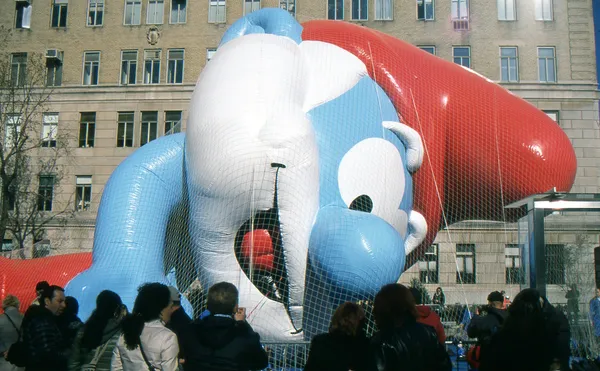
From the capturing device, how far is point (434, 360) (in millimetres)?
3131

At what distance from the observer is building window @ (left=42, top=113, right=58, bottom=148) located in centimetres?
2559

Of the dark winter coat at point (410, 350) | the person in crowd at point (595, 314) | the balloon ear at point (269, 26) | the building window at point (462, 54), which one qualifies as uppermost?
the building window at point (462, 54)

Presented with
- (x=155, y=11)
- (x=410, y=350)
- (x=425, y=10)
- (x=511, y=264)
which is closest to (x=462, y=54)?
(x=425, y=10)

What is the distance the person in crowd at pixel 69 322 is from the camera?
14.4 feet

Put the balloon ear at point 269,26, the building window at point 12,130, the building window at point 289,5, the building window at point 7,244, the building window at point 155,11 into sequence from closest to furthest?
1. the balloon ear at point 269,26
2. the building window at point 12,130
3. the building window at point 7,244
4. the building window at point 289,5
5. the building window at point 155,11

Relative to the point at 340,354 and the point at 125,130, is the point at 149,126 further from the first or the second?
the point at 340,354

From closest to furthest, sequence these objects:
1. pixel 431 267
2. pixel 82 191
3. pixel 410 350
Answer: pixel 410 350
pixel 431 267
pixel 82 191

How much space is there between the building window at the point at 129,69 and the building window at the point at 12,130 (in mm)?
4079

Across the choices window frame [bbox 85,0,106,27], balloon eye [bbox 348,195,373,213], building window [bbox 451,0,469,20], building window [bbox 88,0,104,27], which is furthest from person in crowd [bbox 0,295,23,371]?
building window [bbox 88,0,104,27]

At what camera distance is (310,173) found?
593 centimetres

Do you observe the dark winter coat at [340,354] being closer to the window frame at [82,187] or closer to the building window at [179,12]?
the window frame at [82,187]

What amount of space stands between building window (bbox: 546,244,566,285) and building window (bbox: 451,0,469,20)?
17271 mm

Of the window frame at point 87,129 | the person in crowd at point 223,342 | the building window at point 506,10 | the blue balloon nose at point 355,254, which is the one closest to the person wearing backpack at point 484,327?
the blue balloon nose at point 355,254

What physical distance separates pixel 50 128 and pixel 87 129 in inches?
54.4
